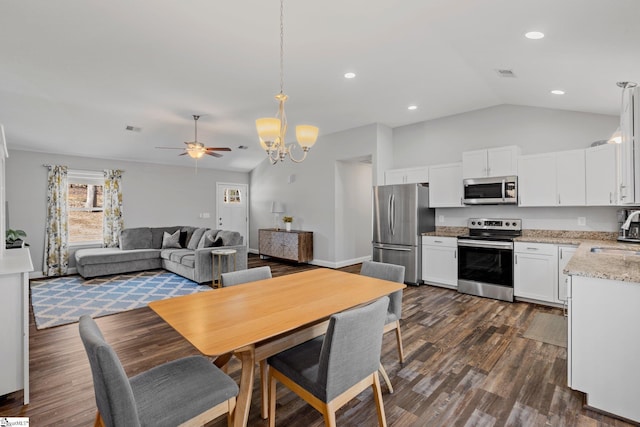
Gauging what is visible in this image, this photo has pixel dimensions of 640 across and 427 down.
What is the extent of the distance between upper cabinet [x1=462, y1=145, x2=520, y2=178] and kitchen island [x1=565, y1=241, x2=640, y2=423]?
2.53 meters

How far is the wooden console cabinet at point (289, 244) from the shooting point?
22.0ft

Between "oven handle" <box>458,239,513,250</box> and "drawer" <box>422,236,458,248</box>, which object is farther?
"drawer" <box>422,236,458,248</box>

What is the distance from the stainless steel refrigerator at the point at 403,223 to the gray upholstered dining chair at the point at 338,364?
3609 millimetres

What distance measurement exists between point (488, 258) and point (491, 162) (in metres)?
1.40

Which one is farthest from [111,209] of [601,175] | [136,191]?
[601,175]

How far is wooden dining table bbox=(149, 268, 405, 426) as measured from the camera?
4.50ft

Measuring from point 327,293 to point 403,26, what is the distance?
2400mm

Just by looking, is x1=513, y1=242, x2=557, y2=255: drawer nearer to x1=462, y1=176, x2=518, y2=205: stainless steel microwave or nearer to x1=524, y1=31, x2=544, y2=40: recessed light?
x1=462, y1=176, x2=518, y2=205: stainless steel microwave

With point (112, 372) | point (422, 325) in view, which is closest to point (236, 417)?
point (112, 372)

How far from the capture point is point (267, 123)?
7.73 feet

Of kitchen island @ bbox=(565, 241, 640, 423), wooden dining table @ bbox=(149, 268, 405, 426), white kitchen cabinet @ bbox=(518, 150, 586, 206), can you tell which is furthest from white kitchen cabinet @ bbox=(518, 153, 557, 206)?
wooden dining table @ bbox=(149, 268, 405, 426)

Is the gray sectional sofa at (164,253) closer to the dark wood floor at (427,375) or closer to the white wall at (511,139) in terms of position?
the dark wood floor at (427,375)

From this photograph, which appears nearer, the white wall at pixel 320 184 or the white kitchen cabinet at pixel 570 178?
the white kitchen cabinet at pixel 570 178

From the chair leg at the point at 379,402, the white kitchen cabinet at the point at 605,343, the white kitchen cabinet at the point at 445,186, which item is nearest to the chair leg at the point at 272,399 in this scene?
→ the chair leg at the point at 379,402
